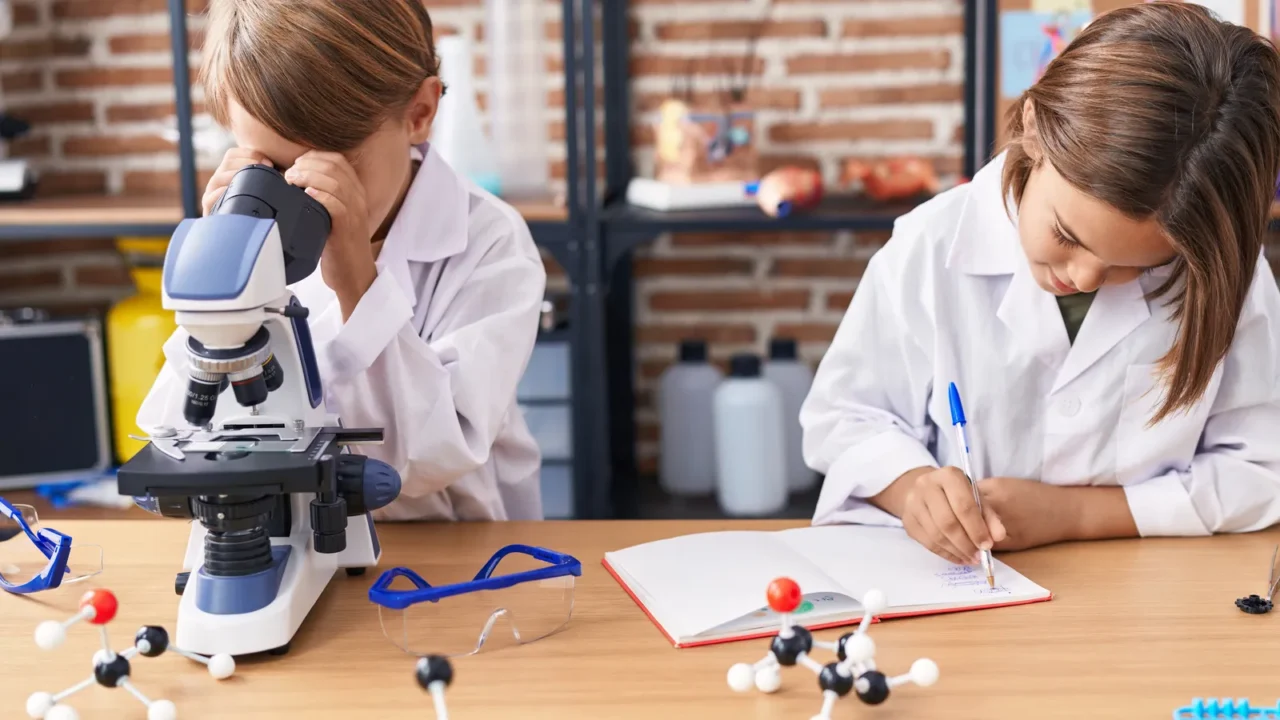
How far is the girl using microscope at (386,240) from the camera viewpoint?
1.13m

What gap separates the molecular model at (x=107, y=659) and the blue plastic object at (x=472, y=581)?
0.13 meters

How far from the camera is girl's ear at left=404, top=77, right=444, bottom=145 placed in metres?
1.27

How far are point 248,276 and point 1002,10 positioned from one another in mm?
1855

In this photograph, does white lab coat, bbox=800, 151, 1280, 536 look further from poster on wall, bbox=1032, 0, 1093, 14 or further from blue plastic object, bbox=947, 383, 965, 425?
poster on wall, bbox=1032, 0, 1093, 14

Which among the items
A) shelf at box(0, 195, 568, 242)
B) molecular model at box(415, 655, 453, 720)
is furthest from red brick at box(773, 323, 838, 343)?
molecular model at box(415, 655, 453, 720)

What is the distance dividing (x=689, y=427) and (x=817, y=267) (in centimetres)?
45

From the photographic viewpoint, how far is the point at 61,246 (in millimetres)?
2705

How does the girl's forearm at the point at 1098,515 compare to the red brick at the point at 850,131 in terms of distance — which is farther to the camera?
the red brick at the point at 850,131

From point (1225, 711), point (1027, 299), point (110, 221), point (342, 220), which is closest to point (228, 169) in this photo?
point (342, 220)

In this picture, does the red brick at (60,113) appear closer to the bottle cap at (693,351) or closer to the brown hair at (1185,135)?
the bottle cap at (693,351)

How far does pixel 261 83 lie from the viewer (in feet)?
3.70

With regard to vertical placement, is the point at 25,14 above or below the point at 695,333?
above

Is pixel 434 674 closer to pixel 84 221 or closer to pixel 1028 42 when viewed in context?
pixel 84 221

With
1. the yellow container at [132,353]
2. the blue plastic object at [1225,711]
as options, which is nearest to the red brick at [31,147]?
the yellow container at [132,353]
